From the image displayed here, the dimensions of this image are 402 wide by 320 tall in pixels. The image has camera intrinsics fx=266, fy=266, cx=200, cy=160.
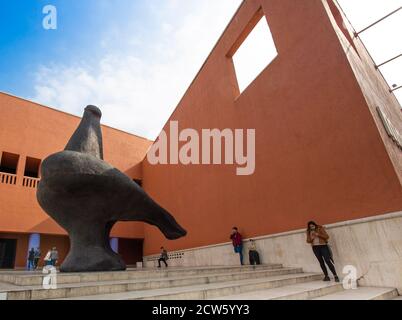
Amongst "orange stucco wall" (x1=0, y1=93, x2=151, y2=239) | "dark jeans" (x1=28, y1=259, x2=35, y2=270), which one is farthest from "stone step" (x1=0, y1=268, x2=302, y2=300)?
"orange stucco wall" (x1=0, y1=93, x2=151, y2=239)

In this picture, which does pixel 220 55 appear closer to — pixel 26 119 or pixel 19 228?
pixel 26 119

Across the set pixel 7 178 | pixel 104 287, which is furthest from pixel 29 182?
pixel 104 287

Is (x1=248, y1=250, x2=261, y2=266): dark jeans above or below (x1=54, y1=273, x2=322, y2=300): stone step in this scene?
above

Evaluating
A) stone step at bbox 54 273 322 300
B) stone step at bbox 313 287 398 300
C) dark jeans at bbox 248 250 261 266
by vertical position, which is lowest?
stone step at bbox 313 287 398 300

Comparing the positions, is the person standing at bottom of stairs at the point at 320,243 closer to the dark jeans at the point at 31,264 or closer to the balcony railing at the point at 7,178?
the dark jeans at the point at 31,264

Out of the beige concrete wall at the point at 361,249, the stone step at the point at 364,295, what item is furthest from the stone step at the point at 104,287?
the beige concrete wall at the point at 361,249

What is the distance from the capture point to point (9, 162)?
13.9 meters

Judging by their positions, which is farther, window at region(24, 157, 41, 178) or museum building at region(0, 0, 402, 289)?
window at region(24, 157, 41, 178)

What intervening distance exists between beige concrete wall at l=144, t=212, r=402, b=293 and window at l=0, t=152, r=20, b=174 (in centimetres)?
1307

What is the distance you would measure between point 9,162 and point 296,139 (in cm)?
1435

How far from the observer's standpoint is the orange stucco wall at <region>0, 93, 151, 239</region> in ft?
40.1

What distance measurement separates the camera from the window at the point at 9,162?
1324 cm

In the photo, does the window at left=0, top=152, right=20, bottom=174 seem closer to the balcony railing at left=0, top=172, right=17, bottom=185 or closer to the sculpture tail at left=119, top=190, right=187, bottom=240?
the balcony railing at left=0, top=172, right=17, bottom=185
